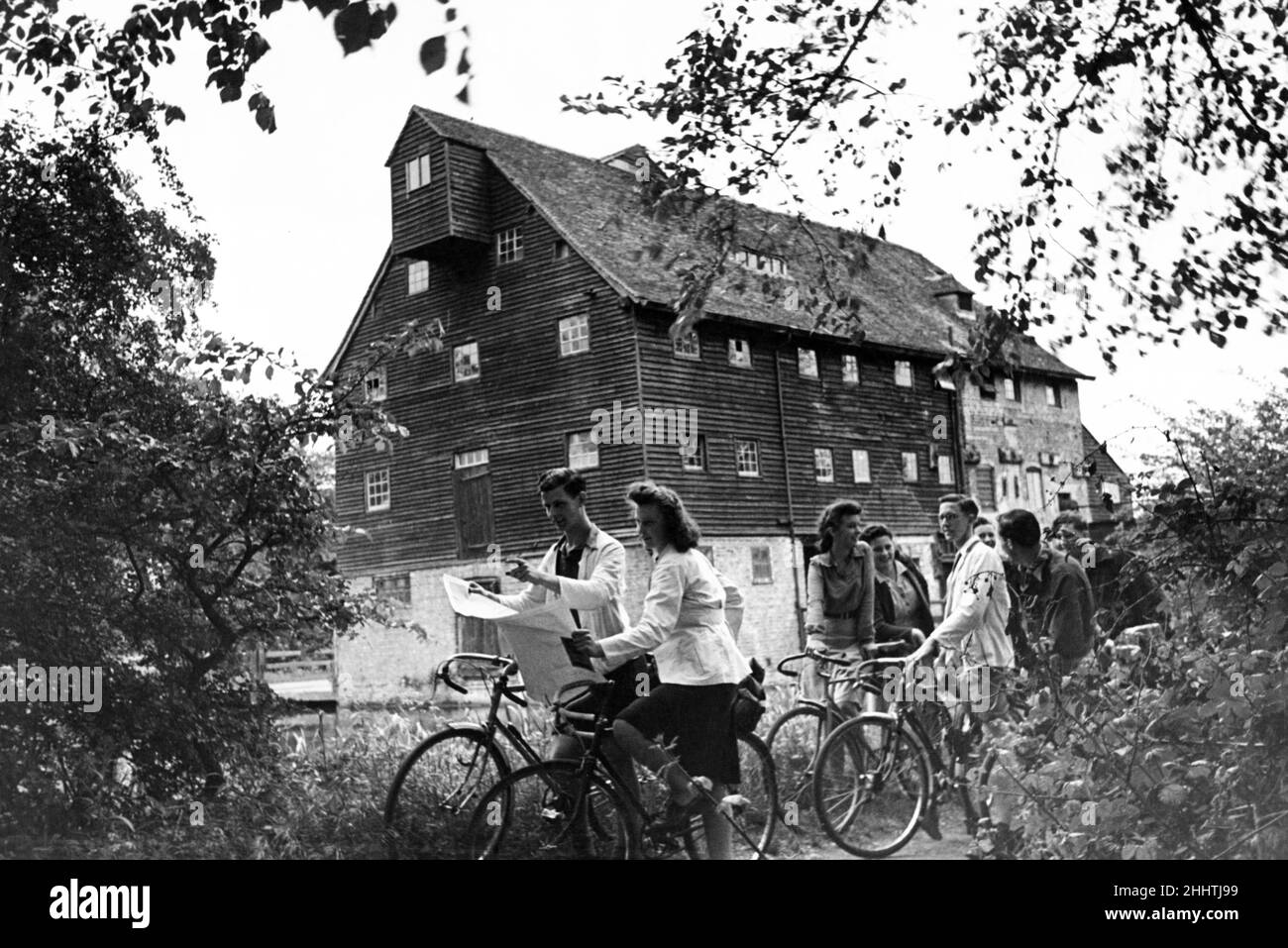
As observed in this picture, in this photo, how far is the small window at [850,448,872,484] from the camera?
5.89 m

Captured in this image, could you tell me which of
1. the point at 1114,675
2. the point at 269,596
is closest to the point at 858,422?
the point at 1114,675

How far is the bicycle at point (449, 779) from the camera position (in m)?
4.41

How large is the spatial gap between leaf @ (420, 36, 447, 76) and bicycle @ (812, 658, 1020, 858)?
9.14ft

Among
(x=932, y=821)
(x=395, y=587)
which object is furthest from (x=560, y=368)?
(x=932, y=821)

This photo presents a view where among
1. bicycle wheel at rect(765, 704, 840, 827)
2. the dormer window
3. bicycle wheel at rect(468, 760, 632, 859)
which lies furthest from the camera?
the dormer window

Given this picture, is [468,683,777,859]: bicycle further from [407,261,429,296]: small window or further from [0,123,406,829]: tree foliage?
[407,261,429,296]: small window

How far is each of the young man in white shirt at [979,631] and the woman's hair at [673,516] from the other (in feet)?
4.07

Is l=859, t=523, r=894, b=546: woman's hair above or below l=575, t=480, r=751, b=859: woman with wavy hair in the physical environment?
above

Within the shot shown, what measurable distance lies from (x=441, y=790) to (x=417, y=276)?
2178 mm

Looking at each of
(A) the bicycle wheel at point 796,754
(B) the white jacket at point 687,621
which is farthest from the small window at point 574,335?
(A) the bicycle wheel at point 796,754

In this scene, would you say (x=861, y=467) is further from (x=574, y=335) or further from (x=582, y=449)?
(x=574, y=335)

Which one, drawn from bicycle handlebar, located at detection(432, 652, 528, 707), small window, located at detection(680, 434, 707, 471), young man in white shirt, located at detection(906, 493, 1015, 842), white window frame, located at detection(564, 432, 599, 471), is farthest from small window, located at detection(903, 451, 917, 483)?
bicycle handlebar, located at detection(432, 652, 528, 707)
